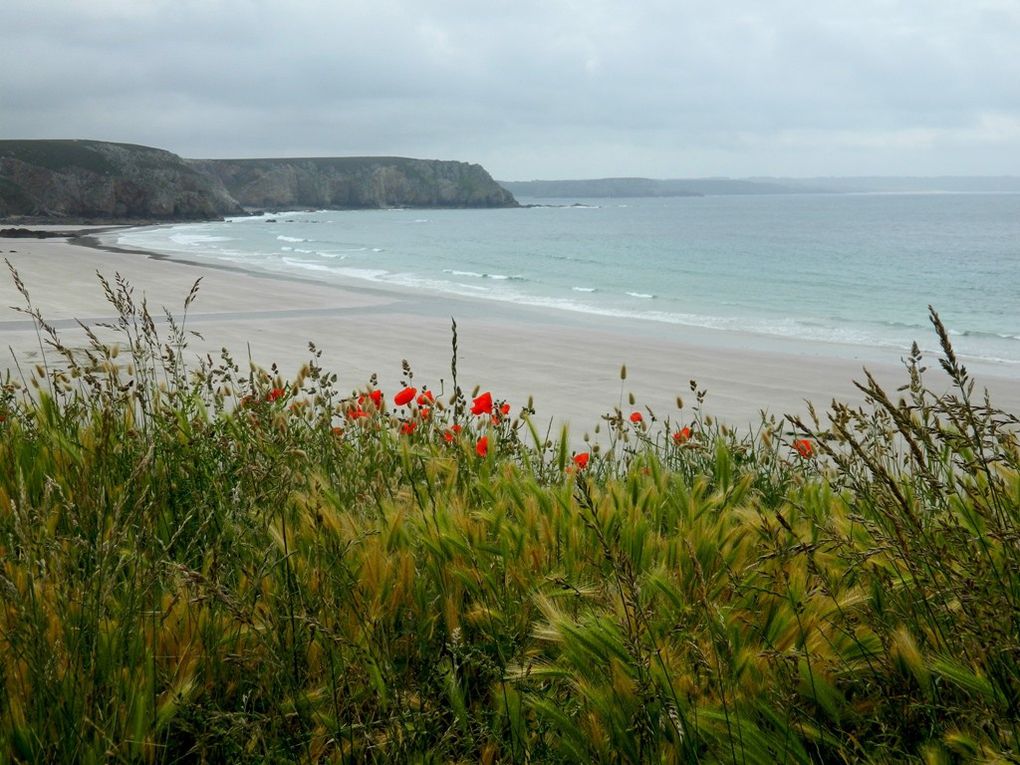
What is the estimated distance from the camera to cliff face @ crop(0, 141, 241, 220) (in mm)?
97000

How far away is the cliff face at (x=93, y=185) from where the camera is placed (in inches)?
3819

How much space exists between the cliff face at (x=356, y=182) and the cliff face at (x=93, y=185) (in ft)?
169

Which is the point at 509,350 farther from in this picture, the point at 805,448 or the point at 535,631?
the point at 535,631

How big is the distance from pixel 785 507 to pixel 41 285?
25.9 m

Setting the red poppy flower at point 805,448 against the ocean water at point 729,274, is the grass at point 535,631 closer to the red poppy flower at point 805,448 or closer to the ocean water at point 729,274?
the red poppy flower at point 805,448

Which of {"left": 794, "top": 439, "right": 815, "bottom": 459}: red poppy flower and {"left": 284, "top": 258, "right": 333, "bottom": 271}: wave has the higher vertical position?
{"left": 794, "top": 439, "right": 815, "bottom": 459}: red poppy flower

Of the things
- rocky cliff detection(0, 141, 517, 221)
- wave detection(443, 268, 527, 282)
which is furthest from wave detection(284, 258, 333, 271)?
rocky cliff detection(0, 141, 517, 221)

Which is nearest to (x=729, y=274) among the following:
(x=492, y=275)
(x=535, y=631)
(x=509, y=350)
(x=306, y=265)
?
(x=492, y=275)

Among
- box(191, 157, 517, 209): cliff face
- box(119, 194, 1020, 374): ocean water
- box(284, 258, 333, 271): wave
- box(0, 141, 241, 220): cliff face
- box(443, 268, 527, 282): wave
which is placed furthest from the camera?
box(191, 157, 517, 209): cliff face

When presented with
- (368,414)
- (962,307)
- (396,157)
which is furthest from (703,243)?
(396,157)

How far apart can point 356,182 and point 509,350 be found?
16699cm

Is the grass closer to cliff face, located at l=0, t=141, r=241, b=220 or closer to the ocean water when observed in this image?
the ocean water

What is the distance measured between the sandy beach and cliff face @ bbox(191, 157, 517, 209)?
145 m

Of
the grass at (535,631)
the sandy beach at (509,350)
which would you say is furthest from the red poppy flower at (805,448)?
the sandy beach at (509,350)
